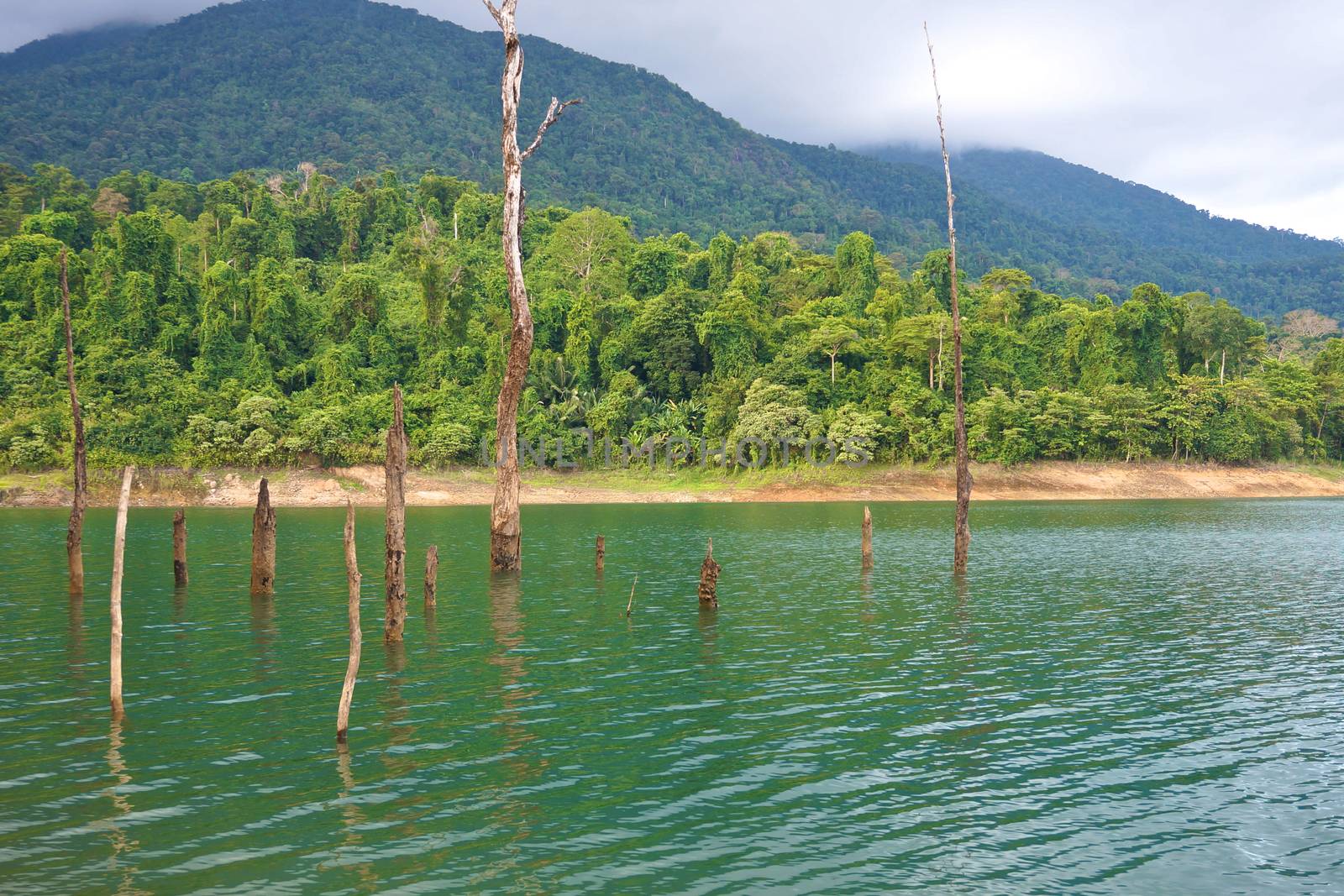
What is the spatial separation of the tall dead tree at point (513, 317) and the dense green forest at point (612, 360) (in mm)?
54380

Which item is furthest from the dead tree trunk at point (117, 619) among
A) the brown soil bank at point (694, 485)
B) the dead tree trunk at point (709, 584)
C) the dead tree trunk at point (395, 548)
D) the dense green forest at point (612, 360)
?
the dense green forest at point (612, 360)

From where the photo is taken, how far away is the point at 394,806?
12258 mm

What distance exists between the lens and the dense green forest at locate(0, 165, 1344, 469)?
87.1m

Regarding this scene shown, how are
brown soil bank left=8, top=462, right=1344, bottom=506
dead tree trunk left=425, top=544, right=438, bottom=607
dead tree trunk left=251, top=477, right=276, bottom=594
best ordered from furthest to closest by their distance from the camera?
brown soil bank left=8, top=462, right=1344, bottom=506, dead tree trunk left=251, top=477, right=276, bottom=594, dead tree trunk left=425, top=544, right=438, bottom=607

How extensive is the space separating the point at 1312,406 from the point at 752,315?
59.6m

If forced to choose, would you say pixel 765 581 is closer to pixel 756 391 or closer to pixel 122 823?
pixel 122 823

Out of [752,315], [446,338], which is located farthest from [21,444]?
[752,315]

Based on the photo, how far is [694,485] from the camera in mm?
89500

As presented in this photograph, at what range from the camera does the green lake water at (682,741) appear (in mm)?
10750

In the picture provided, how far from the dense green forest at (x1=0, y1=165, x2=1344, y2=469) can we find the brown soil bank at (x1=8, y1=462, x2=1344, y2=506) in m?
2.04

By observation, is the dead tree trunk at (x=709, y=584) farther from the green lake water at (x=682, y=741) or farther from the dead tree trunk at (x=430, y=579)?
the dead tree trunk at (x=430, y=579)

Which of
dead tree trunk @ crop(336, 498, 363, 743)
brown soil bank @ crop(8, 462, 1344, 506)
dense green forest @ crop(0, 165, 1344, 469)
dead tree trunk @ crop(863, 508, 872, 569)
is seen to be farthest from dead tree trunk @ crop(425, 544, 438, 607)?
dense green forest @ crop(0, 165, 1344, 469)

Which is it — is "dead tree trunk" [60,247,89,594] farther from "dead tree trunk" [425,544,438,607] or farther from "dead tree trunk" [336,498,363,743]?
"dead tree trunk" [336,498,363,743]

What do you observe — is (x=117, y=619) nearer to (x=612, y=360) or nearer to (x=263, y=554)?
(x=263, y=554)
